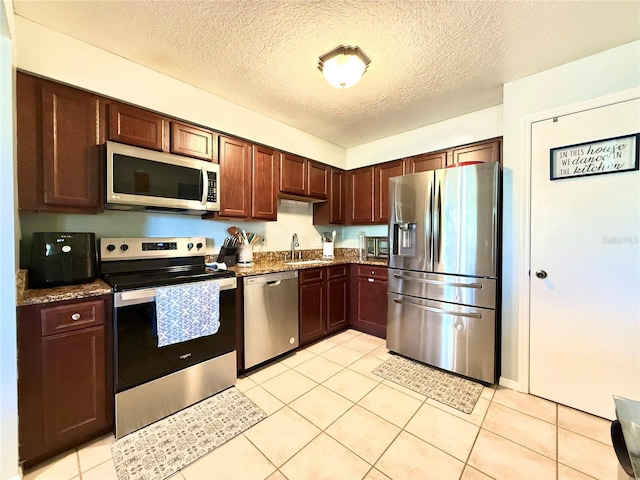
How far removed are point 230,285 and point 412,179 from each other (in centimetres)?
194

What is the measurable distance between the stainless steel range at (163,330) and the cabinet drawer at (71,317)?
0.09m

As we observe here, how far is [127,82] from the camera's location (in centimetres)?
195

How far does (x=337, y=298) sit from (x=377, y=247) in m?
0.97

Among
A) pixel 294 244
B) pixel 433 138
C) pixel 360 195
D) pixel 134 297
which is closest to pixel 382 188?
pixel 360 195

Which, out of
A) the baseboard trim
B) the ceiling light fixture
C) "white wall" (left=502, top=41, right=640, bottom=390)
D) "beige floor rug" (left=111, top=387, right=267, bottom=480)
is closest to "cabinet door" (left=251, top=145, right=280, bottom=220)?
the ceiling light fixture

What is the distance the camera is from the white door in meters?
1.74

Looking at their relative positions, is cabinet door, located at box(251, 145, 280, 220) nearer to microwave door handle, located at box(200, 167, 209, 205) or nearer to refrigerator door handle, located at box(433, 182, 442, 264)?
microwave door handle, located at box(200, 167, 209, 205)

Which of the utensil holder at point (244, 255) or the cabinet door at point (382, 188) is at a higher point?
the cabinet door at point (382, 188)

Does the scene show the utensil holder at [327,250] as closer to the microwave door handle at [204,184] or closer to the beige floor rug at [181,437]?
the microwave door handle at [204,184]

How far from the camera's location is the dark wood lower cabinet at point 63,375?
1354mm

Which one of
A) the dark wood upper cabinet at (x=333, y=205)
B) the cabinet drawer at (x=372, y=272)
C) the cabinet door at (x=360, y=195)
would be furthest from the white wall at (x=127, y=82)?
the cabinet drawer at (x=372, y=272)

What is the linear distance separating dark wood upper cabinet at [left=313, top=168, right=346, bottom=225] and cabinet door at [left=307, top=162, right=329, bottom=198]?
93 millimetres

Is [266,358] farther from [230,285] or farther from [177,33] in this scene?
[177,33]

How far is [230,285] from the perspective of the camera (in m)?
2.11
